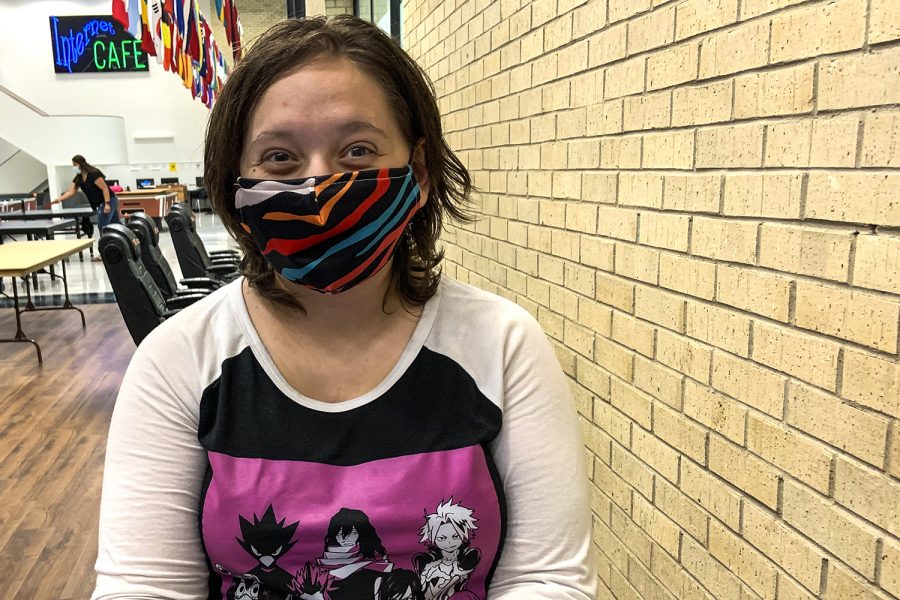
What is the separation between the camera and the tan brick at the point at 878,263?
948mm

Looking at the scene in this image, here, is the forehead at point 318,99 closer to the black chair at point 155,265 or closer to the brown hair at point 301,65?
the brown hair at point 301,65

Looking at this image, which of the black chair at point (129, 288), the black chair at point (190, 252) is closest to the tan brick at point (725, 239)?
the black chair at point (129, 288)

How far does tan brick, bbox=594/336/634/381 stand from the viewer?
1723mm

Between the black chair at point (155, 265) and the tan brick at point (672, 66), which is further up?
the tan brick at point (672, 66)

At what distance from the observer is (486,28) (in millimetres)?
2643

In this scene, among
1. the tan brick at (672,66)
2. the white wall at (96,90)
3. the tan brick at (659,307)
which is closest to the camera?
the tan brick at (672,66)

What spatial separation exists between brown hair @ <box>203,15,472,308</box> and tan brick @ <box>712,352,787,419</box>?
0.59 metres

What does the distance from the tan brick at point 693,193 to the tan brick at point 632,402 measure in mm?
463

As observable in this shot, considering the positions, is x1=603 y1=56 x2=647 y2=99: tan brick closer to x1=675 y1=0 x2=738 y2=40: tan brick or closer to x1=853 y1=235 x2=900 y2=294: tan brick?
x1=675 y1=0 x2=738 y2=40: tan brick

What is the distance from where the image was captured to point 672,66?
145cm

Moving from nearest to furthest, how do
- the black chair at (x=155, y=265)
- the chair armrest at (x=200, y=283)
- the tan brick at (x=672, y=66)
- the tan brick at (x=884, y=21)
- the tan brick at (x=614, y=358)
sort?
the tan brick at (x=884, y=21), the tan brick at (x=672, y=66), the tan brick at (x=614, y=358), the black chair at (x=155, y=265), the chair armrest at (x=200, y=283)

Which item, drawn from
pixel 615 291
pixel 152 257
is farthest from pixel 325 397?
pixel 152 257

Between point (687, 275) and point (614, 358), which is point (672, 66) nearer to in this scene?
point (687, 275)

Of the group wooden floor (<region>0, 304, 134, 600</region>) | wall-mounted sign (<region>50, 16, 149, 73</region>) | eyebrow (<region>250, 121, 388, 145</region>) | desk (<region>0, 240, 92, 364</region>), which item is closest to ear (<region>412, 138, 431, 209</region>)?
eyebrow (<region>250, 121, 388, 145</region>)
